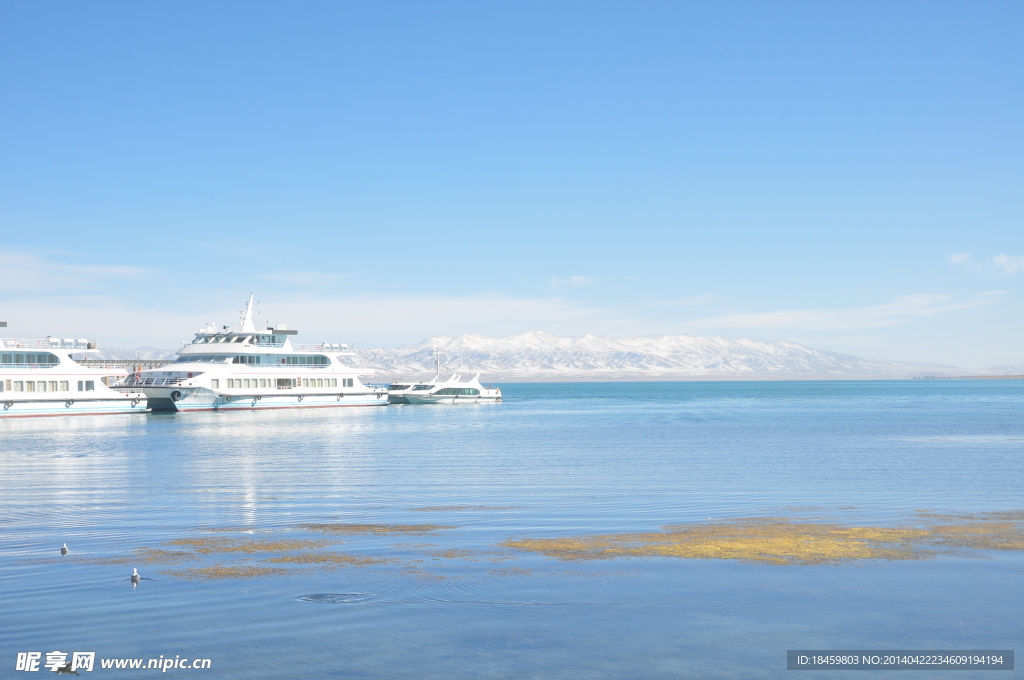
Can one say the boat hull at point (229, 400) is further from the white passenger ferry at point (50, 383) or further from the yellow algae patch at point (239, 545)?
the yellow algae patch at point (239, 545)

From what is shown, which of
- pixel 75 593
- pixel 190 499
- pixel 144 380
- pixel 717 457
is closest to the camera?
pixel 75 593

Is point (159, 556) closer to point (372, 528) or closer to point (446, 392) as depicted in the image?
point (372, 528)

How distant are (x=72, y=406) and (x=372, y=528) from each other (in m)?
71.1

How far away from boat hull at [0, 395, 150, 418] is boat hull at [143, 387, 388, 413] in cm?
222

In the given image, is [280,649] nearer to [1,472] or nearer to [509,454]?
[1,472]

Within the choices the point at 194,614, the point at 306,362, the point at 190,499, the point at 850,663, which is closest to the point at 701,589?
the point at 850,663

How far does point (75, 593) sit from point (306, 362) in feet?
304

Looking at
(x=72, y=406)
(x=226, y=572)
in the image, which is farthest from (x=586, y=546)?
(x=72, y=406)

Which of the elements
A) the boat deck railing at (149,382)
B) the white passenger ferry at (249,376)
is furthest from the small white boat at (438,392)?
the boat deck railing at (149,382)

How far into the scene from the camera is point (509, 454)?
47906 millimetres

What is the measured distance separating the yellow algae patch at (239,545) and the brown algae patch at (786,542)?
4806 mm

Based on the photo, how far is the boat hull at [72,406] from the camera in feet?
259

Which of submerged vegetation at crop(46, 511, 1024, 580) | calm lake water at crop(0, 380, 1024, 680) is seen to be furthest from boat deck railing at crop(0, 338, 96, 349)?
submerged vegetation at crop(46, 511, 1024, 580)

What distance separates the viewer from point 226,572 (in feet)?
57.2
